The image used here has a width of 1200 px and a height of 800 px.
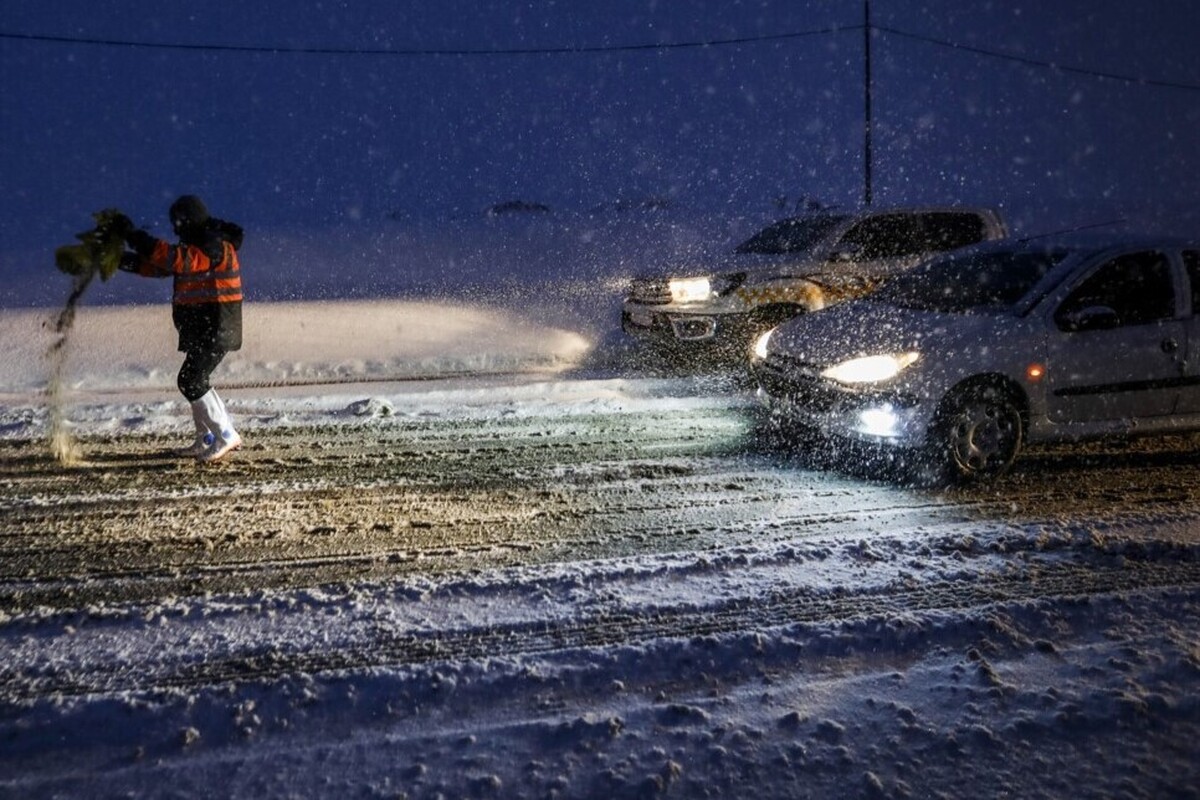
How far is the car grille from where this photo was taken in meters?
10.3

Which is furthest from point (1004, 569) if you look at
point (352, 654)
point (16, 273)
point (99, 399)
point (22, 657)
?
point (16, 273)

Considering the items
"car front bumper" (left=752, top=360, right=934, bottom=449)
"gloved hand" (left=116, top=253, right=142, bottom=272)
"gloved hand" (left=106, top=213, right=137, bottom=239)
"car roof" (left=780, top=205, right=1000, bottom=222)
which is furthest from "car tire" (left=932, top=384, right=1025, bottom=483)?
"gloved hand" (left=106, top=213, right=137, bottom=239)

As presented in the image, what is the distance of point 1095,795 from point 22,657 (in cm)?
374

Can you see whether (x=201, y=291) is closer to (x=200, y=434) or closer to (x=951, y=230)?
(x=200, y=434)

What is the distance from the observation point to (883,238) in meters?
10.1

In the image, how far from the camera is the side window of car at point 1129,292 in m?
5.97

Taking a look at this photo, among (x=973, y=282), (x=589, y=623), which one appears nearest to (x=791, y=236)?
(x=973, y=282)

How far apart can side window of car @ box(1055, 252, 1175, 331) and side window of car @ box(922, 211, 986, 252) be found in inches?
160

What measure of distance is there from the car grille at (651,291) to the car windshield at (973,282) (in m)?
3.41

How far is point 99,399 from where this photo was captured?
8484 mm

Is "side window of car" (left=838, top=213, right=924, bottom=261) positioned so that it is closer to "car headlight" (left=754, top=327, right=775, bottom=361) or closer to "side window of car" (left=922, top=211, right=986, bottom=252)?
"side window of car" (left=922, top=211, right=986, bottom=252)

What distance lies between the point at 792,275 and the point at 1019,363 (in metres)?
4.21

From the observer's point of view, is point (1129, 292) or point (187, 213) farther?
point (1129, 292)

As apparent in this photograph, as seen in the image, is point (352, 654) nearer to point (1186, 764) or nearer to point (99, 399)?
point (1186, 764)
